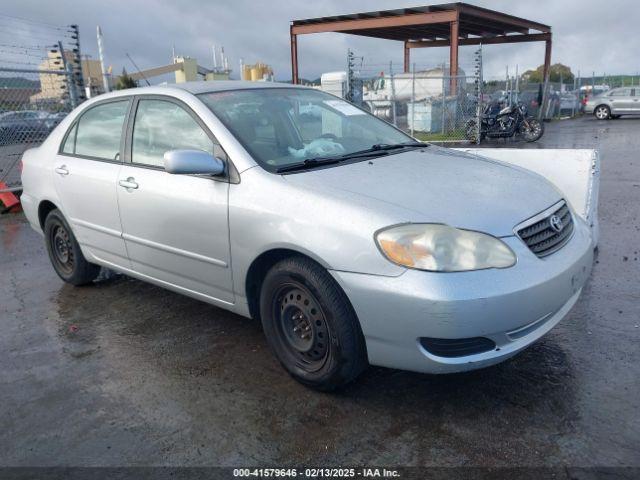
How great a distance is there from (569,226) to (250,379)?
2.00m

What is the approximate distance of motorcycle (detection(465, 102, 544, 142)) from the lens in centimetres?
1603

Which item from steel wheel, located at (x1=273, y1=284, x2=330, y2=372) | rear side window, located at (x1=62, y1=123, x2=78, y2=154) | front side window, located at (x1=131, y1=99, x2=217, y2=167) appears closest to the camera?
steel wheel, located at (x1=273, y1=284, x2=330, y2=372)

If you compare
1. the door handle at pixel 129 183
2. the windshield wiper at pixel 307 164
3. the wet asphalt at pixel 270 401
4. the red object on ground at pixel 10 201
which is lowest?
the wet asphalt at pixel 270 401

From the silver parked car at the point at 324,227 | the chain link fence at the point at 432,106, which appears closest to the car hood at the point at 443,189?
the silver parked car at the point at 324,227

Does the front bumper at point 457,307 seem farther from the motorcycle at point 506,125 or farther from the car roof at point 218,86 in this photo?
the motorcycle at point 506,125

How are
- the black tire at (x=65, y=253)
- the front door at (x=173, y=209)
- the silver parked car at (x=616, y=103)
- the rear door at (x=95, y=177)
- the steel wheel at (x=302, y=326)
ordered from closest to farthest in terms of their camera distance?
the steel wheel at (x=302, y=326) → the front door at (x=173, y=209) → the rear door at (x=95, y=177) → the black tire at (x=65, y=253) → the silver parked car at (x=616, y=103)

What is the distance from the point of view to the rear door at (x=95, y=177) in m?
4.10

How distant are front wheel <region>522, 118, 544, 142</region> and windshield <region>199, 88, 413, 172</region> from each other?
13.3 m

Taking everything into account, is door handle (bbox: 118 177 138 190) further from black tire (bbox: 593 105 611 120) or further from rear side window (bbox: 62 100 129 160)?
black tire (bbox: 593 105 611 120)

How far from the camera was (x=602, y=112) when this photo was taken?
2544 centimetres

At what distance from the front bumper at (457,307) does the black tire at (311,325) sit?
0.08m

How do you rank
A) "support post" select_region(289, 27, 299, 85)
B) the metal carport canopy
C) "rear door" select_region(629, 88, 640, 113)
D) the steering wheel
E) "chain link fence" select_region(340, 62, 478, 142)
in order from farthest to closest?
1. "rear door" select_region(629, 88, 640, 113)
2. "support post" select_region(289, 27, 299, 85)
3. the metal carport canopy
4. "chain link fence" select_region(340, 62, 478, 142)
5. the steering wheel

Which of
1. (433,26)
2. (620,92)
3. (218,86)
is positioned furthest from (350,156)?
(620,92)

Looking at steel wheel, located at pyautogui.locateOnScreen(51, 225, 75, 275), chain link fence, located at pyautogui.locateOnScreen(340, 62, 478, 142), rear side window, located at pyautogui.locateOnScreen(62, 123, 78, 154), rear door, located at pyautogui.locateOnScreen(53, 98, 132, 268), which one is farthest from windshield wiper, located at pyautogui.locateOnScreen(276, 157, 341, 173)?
chain link fence, located at pyautogui.locateOnScreen(340, 62, 478, 142)
